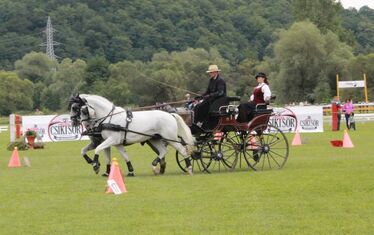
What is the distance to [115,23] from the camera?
156m

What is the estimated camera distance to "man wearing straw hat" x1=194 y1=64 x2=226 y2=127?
16.4 metres

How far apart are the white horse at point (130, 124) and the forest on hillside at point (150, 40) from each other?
206ft

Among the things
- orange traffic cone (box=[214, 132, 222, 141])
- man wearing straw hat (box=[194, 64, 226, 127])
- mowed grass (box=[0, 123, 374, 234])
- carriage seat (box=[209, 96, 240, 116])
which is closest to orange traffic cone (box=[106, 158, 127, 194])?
mowed grass (box=[0, 123, 374, 234])

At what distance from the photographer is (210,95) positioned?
643 inches

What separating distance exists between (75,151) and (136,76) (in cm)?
5073

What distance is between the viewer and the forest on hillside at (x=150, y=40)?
9150cm

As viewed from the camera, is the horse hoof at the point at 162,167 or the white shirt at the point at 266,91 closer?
the horse hoof at the point at 162,167

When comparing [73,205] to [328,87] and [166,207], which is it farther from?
[328,87]

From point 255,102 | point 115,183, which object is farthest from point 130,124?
point 115,183

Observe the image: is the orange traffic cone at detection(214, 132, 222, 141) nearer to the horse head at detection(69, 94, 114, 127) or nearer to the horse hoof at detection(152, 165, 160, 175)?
the horse hoof at detection(152, 165, 160, 175)

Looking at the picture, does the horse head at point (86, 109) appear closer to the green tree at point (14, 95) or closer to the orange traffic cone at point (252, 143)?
the orange traffic cone at point (252, 143)

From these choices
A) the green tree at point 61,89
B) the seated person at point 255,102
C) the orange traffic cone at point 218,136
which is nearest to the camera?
the seated person at point 255,102

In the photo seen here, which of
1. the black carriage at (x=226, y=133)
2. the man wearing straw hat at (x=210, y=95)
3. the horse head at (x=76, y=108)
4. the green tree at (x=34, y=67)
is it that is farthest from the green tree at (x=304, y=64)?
the horse head at (x=76, y=108)

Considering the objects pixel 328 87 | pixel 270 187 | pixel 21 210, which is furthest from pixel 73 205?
pixel 328 87
